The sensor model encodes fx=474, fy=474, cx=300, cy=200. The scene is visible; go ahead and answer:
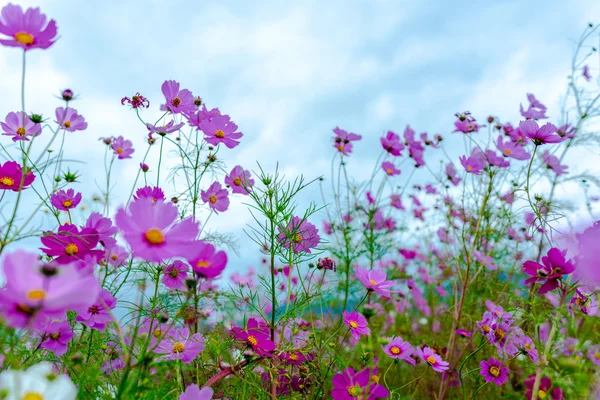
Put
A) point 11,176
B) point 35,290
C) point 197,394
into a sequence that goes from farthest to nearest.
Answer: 1. point 11,176
2. point 197,394
3. point 35,290

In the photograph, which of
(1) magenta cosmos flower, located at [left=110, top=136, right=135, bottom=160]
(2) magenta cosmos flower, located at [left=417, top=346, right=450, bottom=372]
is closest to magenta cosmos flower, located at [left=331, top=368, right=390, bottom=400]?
(2) magenta cosmos flower, located at [left=417, top=346, right=450, bottom=372]

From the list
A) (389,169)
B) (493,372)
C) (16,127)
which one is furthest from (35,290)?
(389,169)

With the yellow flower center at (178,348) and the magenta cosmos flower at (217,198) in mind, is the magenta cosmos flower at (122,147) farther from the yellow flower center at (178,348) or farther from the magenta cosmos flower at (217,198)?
the yellow flower center at (178,348)

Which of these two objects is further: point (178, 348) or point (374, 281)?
point (374, 281)

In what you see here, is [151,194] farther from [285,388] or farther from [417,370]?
[417,370]

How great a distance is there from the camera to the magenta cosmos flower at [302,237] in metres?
1.21

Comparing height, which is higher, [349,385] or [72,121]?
[72,121]

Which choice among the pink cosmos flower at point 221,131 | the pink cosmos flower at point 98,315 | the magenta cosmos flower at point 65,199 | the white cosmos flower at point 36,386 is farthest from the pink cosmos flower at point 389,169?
the white cosmos flower at point 36,386

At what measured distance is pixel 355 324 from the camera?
1.16m

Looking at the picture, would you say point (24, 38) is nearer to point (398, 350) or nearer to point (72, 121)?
point (72, 121)

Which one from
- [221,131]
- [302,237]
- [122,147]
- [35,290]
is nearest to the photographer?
[35,290]

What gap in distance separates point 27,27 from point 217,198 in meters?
0.76

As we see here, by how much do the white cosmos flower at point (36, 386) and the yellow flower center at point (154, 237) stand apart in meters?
0.22

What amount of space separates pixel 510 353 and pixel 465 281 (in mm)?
302
